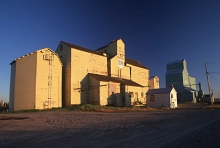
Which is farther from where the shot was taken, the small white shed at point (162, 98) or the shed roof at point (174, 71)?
the shed roof at point (174, 71)

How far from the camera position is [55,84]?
28.8 meters

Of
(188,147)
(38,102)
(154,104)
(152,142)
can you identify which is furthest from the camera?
(154,104)

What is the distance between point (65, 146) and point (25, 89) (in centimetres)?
2387

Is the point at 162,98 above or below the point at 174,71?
below

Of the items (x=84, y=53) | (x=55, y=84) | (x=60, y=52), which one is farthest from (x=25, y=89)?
(x=84, y=53)

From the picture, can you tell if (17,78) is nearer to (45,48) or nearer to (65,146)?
(45,48)

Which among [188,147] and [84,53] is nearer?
[188,147]

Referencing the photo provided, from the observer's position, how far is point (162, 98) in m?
31.5

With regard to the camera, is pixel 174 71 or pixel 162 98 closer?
pixel 162 98

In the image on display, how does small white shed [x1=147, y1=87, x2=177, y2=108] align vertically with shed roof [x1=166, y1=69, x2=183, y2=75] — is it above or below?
below

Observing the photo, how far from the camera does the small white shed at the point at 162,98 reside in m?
30.8

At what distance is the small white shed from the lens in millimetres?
30786

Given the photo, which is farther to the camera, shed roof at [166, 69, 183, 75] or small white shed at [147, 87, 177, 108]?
shed roof at [166, 69, 183, 75]

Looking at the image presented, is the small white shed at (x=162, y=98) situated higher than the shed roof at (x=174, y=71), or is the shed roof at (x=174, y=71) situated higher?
the shed roof at (x=174, y=71)
